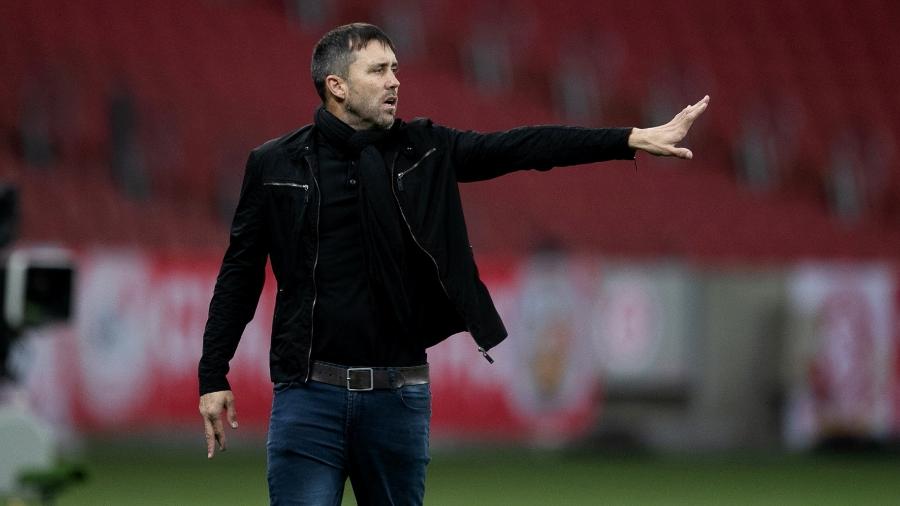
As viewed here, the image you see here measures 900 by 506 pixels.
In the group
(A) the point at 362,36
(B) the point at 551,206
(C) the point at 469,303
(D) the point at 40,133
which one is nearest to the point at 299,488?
(C) the point at 469,303

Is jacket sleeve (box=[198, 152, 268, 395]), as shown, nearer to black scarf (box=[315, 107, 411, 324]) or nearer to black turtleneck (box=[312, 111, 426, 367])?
black turtleneck (box=[312, 111, 426, 367])

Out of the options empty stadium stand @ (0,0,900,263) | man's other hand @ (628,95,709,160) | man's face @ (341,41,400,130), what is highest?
empty stadium stand @ (0,0,900,263)

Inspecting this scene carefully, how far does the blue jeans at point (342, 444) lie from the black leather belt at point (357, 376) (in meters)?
0.02

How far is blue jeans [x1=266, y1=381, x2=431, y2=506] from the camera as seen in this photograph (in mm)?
5023

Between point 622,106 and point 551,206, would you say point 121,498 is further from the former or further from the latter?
point 622,106

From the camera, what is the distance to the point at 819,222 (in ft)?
62.1

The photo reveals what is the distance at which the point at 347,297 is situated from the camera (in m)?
5.06

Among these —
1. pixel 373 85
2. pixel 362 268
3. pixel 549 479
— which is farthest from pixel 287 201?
pixel 549 479

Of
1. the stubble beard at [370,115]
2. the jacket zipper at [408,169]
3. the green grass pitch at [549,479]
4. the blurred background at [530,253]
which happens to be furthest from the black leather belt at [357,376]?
the green grass pitch at [549,479]

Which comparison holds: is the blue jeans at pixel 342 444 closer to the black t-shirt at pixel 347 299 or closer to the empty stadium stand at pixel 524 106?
the black t-shirt at pixel 347 299

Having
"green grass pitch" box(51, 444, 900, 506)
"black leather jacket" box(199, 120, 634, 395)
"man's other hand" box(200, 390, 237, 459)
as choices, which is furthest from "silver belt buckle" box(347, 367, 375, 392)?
"green grass pitch" box(51, 444, 900, 506)

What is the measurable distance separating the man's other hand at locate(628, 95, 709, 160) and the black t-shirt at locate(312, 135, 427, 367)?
0.73 metres

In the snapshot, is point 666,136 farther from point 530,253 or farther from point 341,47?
point 530,253

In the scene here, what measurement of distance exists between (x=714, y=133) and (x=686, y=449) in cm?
647
